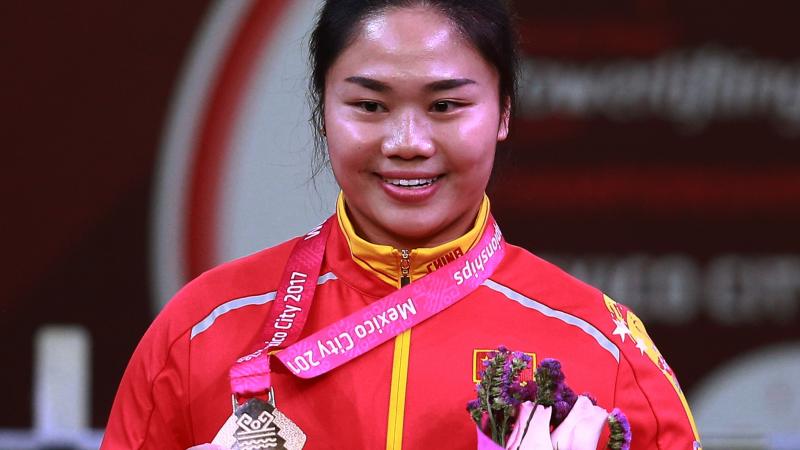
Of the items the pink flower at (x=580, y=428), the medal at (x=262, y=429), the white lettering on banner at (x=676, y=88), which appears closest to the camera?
the pink flower at (x=580, y=428)

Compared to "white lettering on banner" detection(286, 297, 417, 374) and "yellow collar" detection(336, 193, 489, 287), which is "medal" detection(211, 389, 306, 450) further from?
"yellow collar" detection(336, 193, 489, 287)

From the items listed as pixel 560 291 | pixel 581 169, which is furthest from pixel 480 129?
pixel 581 169

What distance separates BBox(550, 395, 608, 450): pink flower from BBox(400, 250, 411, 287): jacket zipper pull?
0.40 metres

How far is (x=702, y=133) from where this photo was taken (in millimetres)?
3725

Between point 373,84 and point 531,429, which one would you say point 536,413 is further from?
point 373,84

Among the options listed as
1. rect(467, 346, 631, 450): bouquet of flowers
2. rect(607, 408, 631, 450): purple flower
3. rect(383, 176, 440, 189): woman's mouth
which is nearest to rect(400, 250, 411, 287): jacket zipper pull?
rect(383, 176, 440, 189): woman's mouth

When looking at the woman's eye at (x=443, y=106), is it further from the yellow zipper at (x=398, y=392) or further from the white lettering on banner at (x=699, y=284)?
the white lettering on banner at (x=699, y=284)

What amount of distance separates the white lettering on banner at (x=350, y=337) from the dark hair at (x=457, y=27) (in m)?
0.34

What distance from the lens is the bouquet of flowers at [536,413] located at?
6.58 feet

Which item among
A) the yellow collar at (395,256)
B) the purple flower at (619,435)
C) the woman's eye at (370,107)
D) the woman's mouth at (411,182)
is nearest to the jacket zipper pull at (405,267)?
the yellow collar at (395,256)

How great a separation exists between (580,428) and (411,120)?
52cm

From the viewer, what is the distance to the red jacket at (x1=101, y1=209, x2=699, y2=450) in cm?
223

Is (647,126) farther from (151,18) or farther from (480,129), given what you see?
(480,129)

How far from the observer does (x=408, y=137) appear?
2.21 m
